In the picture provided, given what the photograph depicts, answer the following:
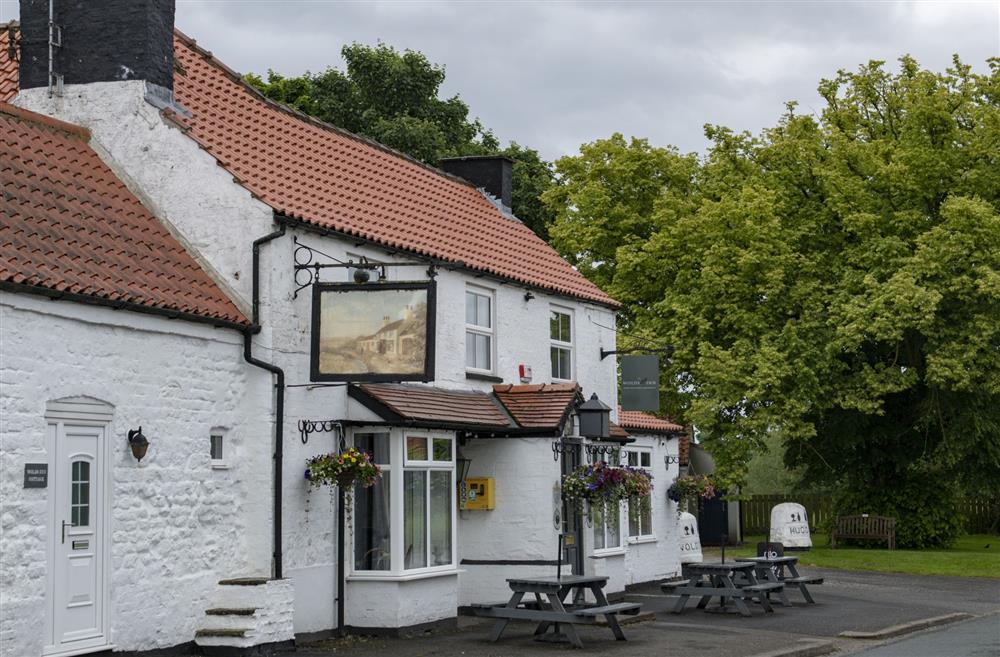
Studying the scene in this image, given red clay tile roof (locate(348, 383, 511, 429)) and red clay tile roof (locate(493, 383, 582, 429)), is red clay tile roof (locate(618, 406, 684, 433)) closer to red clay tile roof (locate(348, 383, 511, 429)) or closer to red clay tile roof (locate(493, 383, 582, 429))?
red clay tile roof (locate(493, 383, 582, 429))

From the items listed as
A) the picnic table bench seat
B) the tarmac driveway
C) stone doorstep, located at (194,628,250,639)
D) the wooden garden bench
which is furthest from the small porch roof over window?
the wooden garden bench

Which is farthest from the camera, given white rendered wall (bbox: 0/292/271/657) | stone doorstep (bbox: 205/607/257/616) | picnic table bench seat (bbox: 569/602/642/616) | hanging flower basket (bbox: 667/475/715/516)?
hanging flower basket (bbox: 667/475/715/516)

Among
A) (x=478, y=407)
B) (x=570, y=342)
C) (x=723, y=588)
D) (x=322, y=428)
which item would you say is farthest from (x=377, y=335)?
(x=570, y=342)

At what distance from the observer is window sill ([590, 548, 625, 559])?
23236 millimetres

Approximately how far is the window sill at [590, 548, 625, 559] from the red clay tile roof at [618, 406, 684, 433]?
2584mm

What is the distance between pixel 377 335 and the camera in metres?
16.4

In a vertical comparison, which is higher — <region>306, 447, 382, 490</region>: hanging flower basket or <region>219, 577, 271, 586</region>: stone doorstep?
<region>306, 447, 382, 490</region>: hanging flower basket

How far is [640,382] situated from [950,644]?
9.23 m

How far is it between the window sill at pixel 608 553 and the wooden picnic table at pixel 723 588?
1413 millimetres

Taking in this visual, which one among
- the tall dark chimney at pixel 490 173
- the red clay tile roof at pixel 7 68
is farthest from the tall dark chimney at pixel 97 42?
A: the tall dark chimney at pixel 490 173

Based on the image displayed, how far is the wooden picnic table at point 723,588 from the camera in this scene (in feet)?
69.7

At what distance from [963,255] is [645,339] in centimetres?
813

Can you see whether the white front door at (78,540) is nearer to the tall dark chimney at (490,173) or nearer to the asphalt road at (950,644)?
the asphalt road at (950,644)

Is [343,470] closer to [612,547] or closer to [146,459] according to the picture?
[146,459]
